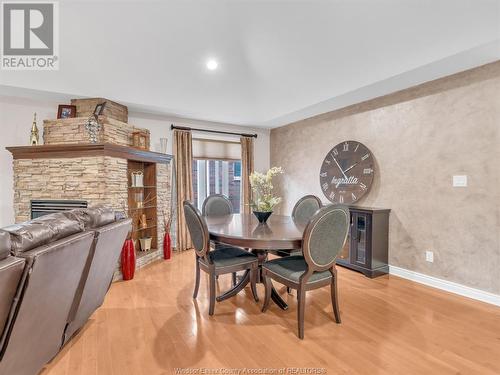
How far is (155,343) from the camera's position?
2.03 meters

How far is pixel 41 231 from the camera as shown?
1430 millimetres

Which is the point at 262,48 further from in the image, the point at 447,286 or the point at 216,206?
the point at 447,286

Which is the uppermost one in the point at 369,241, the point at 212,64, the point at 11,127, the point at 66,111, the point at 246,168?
the point at 212,64

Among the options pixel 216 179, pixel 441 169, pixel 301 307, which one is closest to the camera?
pixel 301 307

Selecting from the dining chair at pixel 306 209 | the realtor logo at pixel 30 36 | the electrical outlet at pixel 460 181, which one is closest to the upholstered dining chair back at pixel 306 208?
the dining chair at pixel 306 209

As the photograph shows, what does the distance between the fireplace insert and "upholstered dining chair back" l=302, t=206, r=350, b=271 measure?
276cm

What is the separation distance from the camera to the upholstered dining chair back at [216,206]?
12.3 feet

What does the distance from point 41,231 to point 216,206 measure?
8.08 feet

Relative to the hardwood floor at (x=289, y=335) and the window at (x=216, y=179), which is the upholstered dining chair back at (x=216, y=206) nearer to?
the hardwood floor at (x=289, y=335)

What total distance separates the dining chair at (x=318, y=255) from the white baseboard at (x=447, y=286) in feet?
5.41

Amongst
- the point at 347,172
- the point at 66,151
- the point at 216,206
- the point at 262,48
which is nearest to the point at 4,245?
the point at 66,151

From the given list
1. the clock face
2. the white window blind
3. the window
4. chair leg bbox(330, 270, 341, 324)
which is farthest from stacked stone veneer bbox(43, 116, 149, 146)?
the clock face

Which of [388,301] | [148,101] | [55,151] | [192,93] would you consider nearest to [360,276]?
[388,301]

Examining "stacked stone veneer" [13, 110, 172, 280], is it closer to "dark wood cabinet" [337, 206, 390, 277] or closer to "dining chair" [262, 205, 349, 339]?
"dining chair" [262, 205, 349, 339]
